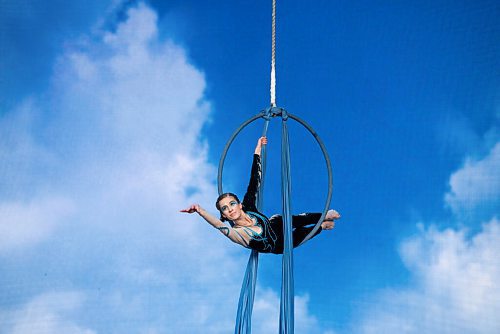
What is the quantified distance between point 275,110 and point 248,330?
1.62m

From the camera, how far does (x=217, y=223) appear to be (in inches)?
155

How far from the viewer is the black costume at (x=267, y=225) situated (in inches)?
166

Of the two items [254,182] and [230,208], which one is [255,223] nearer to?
[230,208]

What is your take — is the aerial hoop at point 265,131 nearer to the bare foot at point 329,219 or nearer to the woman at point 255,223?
the woman at point 255,223

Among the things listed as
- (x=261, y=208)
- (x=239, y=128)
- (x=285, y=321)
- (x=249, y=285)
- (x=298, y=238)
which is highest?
(x=239, y=128)

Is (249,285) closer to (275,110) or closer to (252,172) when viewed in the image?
(252,172)

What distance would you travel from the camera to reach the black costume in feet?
13.8

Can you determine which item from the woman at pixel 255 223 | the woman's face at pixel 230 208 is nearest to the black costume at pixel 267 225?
the woman at pixel 255 223

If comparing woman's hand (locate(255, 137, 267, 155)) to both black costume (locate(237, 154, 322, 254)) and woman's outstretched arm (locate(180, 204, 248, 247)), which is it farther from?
woman's outstretched arm (locate(180, 204, 248, 247))

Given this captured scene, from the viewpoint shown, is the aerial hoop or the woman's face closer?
the woman's face

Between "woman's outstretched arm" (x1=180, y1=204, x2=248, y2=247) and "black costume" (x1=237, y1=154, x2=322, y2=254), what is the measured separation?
0.31 feet

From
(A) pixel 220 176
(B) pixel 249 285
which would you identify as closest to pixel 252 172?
(A) pixel 220 176

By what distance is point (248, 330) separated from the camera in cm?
412

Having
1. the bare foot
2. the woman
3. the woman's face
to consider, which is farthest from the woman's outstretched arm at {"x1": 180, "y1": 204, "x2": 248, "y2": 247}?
the bare foot
